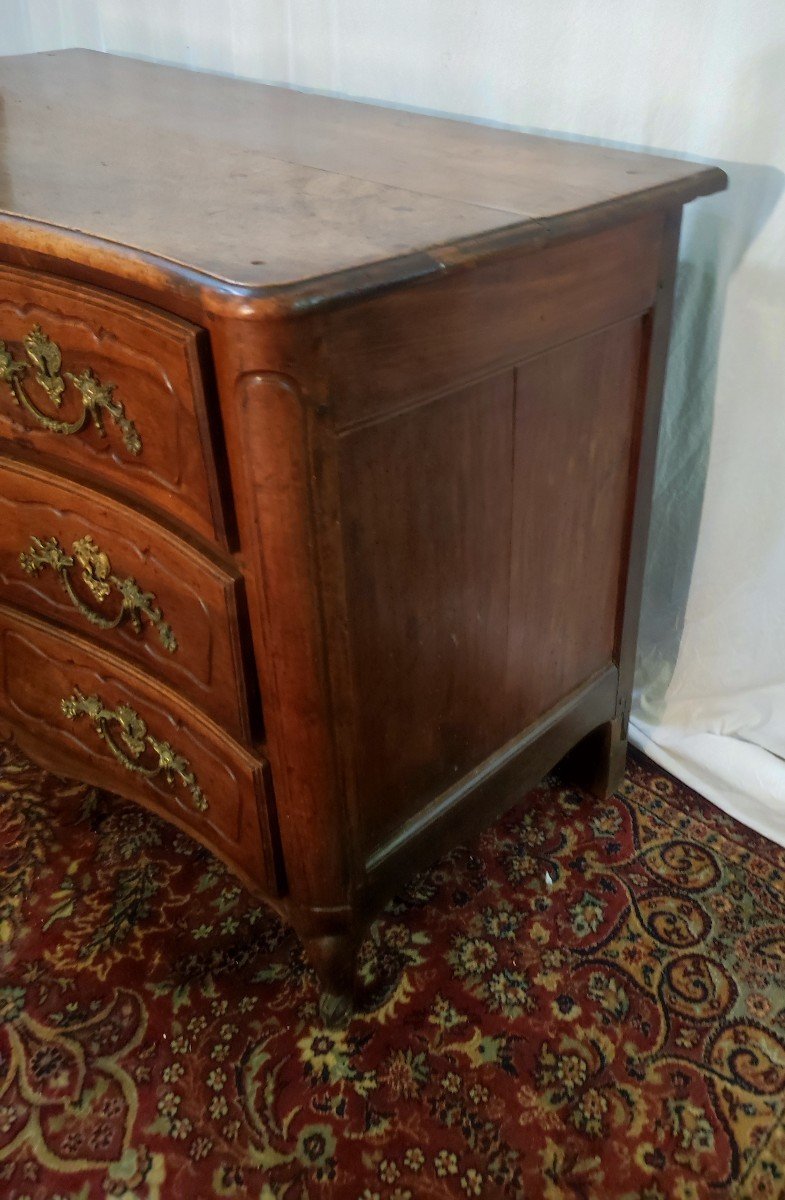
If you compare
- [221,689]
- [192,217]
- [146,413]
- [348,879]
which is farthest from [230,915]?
[192,217]

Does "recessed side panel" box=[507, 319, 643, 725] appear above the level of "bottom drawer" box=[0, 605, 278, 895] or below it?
above

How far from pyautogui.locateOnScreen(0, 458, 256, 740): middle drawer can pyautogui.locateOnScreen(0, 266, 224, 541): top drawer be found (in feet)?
0.13

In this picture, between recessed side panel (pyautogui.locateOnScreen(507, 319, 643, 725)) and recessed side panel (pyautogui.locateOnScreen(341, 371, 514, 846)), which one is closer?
recessed side panel (pyautogui.locateOnScreen(341, 371, 514, 846))

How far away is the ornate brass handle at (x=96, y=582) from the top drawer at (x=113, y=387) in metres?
0.09

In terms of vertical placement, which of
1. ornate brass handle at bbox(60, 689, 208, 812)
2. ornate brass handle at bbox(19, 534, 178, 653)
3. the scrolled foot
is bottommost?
the scrolled foot

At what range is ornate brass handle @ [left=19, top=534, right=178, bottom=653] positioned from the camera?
3.11 feet

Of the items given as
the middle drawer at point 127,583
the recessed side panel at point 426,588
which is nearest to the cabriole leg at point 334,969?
the recessed side panel at point 426,588

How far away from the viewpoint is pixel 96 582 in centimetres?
98

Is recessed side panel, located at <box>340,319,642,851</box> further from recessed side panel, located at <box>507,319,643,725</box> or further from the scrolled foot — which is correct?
the scrolled foot

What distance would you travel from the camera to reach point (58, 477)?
974 millimetres

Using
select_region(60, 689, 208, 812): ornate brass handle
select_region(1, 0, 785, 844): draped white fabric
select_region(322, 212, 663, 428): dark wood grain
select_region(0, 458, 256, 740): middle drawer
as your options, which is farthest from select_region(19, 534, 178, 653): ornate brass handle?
select_region(1, 0, 785, 844): draped white fabric

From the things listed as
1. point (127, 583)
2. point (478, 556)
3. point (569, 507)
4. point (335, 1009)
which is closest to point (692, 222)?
point (569, 507)

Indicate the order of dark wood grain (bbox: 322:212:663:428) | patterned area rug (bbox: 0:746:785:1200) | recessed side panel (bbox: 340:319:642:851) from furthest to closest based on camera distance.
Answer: patterned area rug (bbox: 0:746:785:1200) < recessed side panel (bbox: 340:319:642:851) < dark wood grain (bbox: 322:212:663:428)

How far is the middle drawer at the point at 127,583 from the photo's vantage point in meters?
0.88
